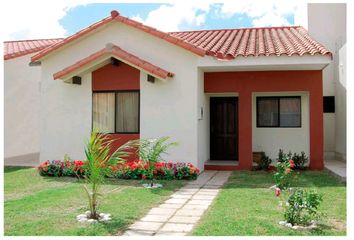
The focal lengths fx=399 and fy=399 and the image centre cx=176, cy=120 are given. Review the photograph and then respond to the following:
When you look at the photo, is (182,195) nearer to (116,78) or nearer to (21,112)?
(116,78)

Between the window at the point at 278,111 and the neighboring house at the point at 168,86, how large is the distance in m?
0.05

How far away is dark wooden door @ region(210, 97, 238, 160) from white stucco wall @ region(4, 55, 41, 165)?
7.70 metres

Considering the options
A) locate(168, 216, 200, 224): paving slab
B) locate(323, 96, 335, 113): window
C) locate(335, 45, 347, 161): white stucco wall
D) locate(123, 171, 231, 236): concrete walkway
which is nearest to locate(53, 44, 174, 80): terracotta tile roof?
locate(123, 171, 231, 236): concrete walkway

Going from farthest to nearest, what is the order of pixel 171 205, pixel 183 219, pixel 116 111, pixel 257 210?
pixel 116 111
pixel 171 205
pixel 257 210
pixel 183 219

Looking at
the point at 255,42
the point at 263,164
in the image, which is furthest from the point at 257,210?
the point at 255,42

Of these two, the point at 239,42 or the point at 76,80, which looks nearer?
the point at 76,80

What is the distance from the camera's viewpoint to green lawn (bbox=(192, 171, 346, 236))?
6.41 metres

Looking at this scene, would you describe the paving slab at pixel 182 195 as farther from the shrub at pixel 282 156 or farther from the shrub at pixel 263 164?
the shrub at pixel 282 156

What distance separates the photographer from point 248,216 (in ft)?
24.1

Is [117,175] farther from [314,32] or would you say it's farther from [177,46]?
[314,32]

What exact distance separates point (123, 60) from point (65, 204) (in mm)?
5871

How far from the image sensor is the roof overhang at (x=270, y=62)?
1237cm

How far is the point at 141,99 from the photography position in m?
13.6

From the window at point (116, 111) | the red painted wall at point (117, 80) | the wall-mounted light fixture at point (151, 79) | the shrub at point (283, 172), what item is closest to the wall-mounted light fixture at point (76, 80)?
the red painted wall at point (117, 80)
